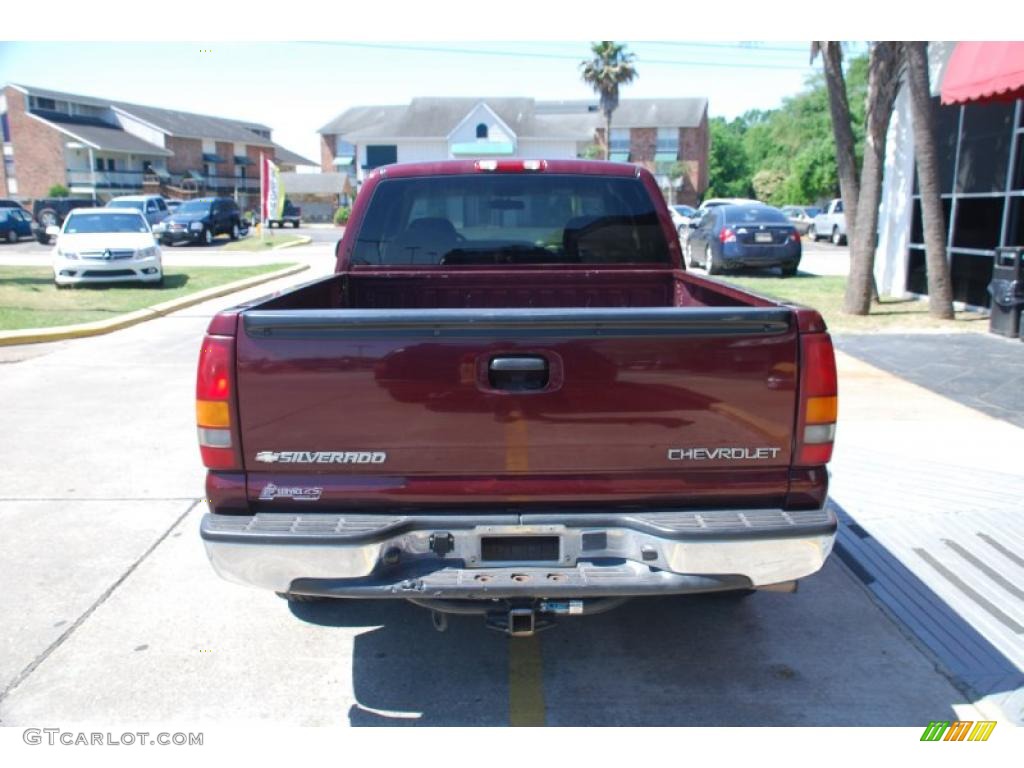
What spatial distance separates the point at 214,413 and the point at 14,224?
124ft

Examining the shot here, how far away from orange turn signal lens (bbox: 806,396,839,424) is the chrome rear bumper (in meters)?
0.33

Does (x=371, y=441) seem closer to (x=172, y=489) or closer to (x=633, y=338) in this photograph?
(x=633, y=338)

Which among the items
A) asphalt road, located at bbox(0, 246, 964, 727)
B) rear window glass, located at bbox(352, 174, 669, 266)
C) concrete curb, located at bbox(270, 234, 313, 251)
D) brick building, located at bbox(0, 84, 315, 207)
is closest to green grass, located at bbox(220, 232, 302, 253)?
concrete curb, located at bbox(270, 234, 313, 251)

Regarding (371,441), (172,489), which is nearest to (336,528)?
(371,441)

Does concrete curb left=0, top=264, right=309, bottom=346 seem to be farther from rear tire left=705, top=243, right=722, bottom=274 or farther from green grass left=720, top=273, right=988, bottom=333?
rear tire left=705, top=243, right=722, bottom=274

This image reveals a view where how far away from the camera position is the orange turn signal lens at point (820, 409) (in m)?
2.96

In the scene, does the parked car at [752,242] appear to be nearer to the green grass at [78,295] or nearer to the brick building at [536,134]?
the green grass at [78,295]

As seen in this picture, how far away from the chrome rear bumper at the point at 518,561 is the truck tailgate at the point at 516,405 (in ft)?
0.33

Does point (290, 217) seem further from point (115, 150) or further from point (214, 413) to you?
point (214, 413)

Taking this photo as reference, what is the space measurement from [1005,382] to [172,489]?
7.65m

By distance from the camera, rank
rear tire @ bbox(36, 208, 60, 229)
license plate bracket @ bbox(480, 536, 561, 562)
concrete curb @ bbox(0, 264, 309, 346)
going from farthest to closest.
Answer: rear tire @ bbox(36, 208, 60, 229), concrete curb @ bbox(0, 264, 309, 346), license plate bracket @ bbox(480, 536, 561, 562)

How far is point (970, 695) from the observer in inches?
134

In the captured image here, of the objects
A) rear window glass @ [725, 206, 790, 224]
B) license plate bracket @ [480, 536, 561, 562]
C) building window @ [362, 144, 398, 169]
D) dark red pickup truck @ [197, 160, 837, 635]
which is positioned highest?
building window @ [362, 144, 398, 169]

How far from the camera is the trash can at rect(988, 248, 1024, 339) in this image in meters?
10.1
